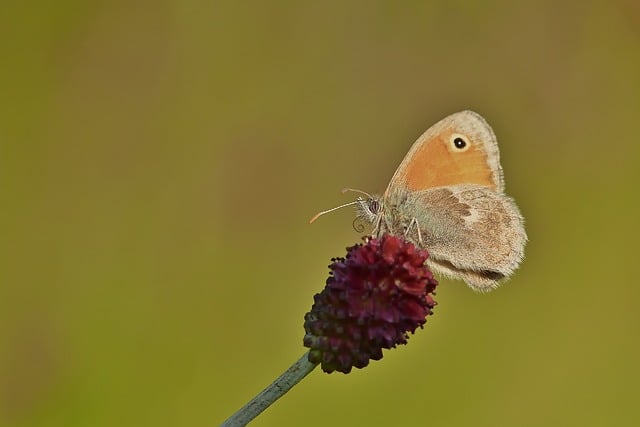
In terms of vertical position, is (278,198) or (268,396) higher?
(278,198)

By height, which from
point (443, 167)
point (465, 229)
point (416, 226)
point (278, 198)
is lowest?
point (465, 229)

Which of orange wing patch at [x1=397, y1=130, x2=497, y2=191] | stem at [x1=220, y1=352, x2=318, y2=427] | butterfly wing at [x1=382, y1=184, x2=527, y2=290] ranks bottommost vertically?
stem at [x1=220, y1=352, x2=318, y2=427]

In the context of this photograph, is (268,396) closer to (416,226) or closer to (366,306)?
(366,306)

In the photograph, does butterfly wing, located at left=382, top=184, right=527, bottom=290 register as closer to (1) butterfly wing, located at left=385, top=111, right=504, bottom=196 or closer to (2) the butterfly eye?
(1) butterfly wing, located at left=385, top=111, right=504, bottom=196

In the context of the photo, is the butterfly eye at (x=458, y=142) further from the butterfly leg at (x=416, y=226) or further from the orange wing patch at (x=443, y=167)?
the butterfly leg at (x=416, y=226)

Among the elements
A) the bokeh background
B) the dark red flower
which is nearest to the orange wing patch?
the dark red flower

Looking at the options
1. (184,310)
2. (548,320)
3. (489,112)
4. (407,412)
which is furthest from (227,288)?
(489,112)

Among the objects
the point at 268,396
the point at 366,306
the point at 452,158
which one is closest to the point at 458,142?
the point at 452,158
